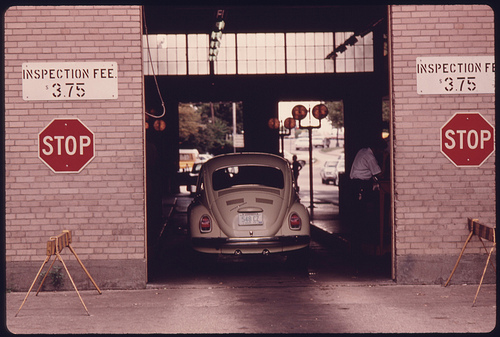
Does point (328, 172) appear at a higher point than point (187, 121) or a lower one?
lower

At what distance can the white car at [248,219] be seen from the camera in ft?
33.0

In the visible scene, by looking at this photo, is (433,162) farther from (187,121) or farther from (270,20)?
(187,121)

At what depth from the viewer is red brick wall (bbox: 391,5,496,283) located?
9156mm

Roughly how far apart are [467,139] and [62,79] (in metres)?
5.63

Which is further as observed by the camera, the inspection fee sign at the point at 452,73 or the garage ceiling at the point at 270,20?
the garage ceiling at the point at 270,20

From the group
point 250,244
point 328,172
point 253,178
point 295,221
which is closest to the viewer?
point 250,244

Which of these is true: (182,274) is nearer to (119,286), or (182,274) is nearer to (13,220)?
(119,286)

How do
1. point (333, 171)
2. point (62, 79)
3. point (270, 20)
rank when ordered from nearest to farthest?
point (62, 79) → point (270, 20) → point (333, 171)

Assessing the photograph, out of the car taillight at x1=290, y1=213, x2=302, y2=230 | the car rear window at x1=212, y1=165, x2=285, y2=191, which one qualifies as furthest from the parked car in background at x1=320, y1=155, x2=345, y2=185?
the car taillight at x1=290, y1=213, x2=302, y2=230

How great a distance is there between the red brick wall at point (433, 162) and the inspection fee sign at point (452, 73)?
75 millimetres

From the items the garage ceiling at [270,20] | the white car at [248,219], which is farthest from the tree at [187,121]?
the white car at [248,219]

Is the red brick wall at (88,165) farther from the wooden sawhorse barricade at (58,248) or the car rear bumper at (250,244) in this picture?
the car rear bumper at (250,244)

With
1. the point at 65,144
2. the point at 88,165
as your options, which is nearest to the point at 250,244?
the point at 88,165

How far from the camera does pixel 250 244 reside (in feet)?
32.7
